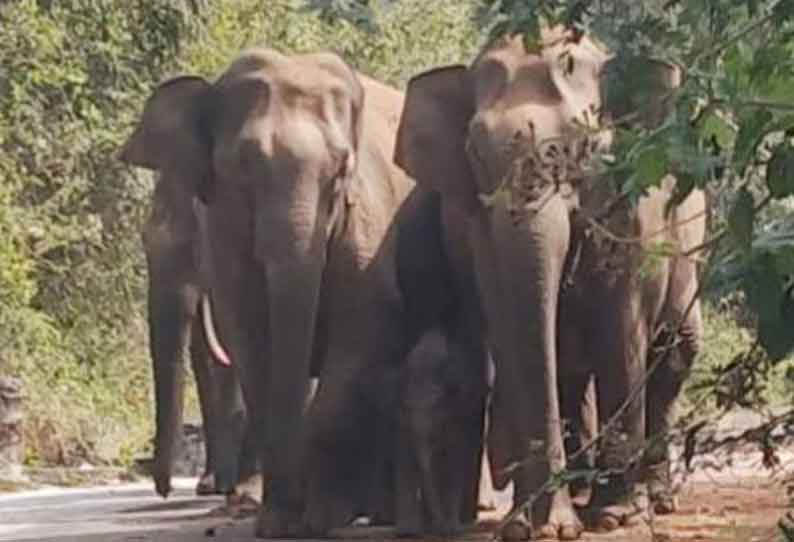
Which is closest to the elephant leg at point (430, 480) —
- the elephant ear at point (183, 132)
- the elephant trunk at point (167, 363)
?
the elephant ear at point (183, 132)

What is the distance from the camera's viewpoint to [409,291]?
472 inches

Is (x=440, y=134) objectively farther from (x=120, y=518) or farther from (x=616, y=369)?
(x=120, y=518)

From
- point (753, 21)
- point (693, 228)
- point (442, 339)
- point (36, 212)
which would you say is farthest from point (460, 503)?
point (36, 212)

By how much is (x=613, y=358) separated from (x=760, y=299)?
731 cm

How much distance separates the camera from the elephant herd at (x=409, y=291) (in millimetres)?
10719

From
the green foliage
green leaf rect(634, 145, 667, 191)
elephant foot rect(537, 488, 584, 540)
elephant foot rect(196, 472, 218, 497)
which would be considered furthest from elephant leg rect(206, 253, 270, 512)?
the green foliage

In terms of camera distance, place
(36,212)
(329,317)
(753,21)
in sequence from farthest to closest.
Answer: (36,212)
(329,317)
(753,21)

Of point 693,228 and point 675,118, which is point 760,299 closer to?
point 675,118

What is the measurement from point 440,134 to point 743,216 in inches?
299

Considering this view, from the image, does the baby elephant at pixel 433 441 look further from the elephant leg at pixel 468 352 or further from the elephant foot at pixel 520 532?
the elephant foot at pixel 520 532

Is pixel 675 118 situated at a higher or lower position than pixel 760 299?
higher

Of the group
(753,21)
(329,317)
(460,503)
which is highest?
(753,21)

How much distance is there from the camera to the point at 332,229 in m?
11.9

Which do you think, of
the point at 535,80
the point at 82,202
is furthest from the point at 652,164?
the point at 82,202
